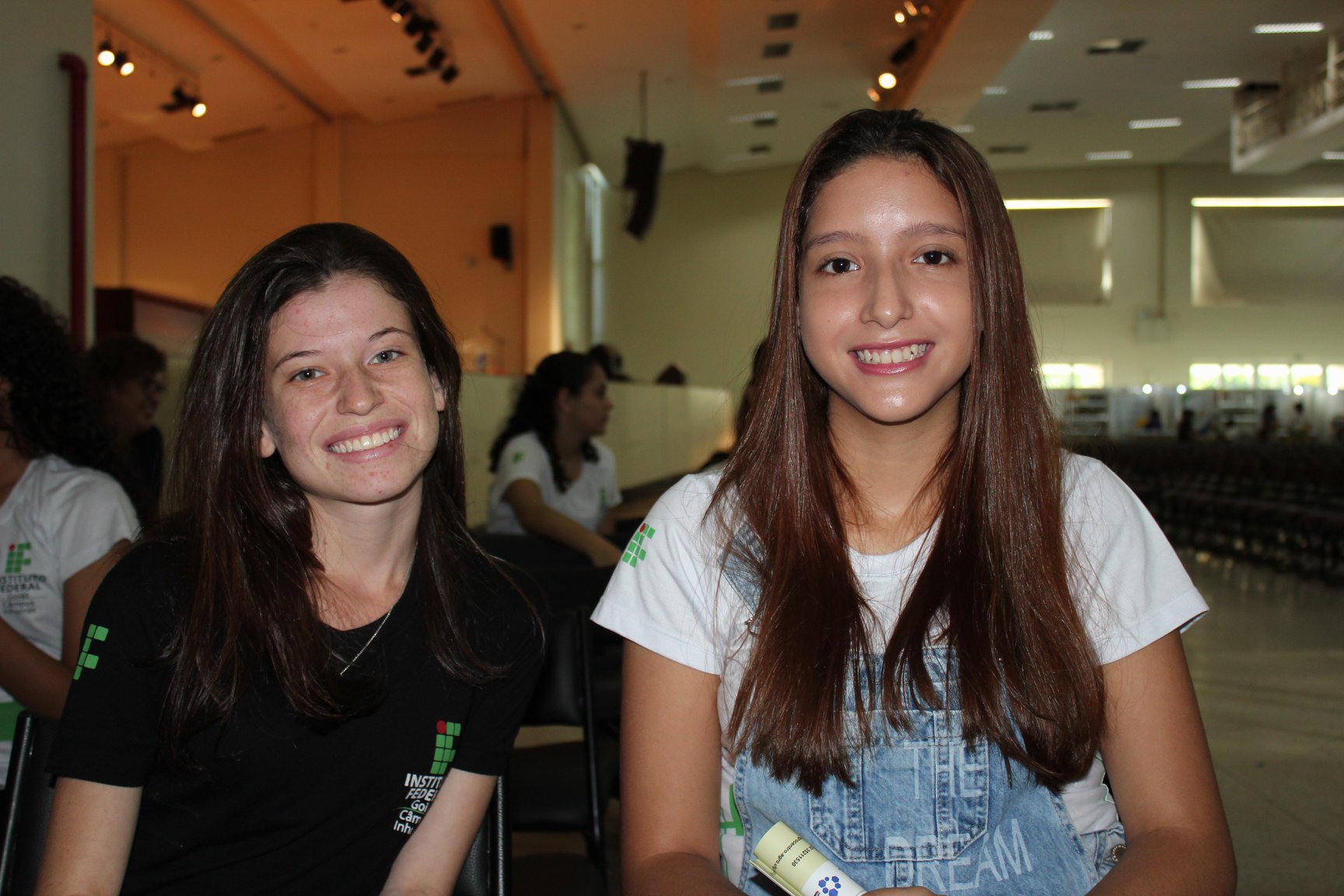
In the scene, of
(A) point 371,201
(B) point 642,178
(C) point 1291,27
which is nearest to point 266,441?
(B) point 642,178

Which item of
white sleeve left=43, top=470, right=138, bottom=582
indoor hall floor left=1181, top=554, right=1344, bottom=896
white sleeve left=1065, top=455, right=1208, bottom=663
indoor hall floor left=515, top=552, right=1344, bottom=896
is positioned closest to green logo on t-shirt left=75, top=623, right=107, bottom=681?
white sleeve left=43, top=470, right=138, bottom=582

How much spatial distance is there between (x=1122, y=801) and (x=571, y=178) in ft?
51.5

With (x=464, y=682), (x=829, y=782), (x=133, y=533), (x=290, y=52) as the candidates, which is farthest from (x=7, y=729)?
(x=290, y=52)

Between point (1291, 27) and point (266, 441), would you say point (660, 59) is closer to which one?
point (1291, 27)

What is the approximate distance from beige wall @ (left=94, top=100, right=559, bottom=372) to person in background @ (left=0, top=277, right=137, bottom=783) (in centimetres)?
1257

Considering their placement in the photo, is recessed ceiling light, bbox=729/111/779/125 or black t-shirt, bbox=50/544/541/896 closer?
black t-shirt, bbox=50/544/541/896

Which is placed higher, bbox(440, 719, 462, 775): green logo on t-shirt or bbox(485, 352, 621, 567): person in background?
bbox(485, 352, 621, 567): person in background

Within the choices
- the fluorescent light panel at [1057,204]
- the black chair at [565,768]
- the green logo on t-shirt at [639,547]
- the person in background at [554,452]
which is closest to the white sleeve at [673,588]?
the green logo on t-shirt at [639,547]

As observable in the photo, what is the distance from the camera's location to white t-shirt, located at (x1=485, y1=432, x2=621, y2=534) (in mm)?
3576

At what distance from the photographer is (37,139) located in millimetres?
4430

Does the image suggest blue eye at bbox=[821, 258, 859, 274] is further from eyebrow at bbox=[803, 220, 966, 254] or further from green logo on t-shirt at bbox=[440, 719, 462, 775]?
green logo on t-shirt at bbox=[440, 719, 462, 775]

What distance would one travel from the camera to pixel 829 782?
3.81ft

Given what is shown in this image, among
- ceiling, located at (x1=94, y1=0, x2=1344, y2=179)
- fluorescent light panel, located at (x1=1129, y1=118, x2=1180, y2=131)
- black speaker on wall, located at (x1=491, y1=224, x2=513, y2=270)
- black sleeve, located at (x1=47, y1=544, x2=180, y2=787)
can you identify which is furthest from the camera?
fluorescent light panel, located at (x1=1129, y1=118, x2=1180, y2=131)

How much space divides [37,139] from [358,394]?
4.04 metres
